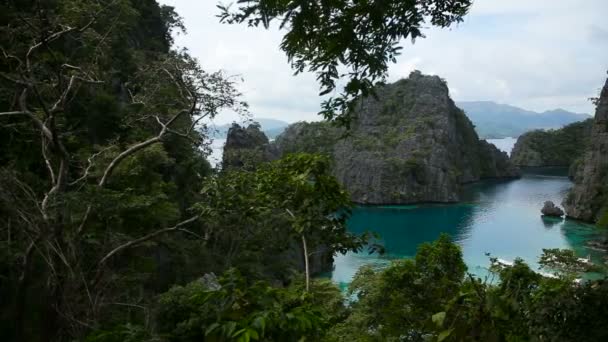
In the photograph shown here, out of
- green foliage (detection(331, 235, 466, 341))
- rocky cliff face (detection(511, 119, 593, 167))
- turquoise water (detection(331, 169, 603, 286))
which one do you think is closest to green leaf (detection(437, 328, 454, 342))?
green foliage (detection(331, 235, 466, 341))

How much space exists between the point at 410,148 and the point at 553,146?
3419cm

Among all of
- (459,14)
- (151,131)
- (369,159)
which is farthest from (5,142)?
(369,159)

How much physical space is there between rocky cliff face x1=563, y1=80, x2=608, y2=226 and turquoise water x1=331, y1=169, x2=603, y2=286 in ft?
4.60

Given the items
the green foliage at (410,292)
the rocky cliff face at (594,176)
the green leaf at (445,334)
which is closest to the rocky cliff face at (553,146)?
the rocky cliff face at (594,176)

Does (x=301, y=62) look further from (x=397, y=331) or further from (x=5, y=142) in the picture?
(x=5, y=142)

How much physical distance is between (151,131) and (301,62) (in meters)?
10.8

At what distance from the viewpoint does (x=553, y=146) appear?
74.6 m

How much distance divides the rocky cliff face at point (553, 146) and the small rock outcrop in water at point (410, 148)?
29.3 feet

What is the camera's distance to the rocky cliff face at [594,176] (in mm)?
37812

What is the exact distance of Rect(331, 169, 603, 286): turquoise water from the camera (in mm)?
28047

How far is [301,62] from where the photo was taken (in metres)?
3.06

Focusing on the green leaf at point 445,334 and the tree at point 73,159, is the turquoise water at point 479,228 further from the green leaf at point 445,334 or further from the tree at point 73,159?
the green leaf at point 445,334

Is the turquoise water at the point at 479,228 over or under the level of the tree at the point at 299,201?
under

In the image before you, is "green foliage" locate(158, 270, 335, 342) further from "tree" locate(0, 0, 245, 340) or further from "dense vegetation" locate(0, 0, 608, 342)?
"tree" locate(0, 0, 245, 340)
